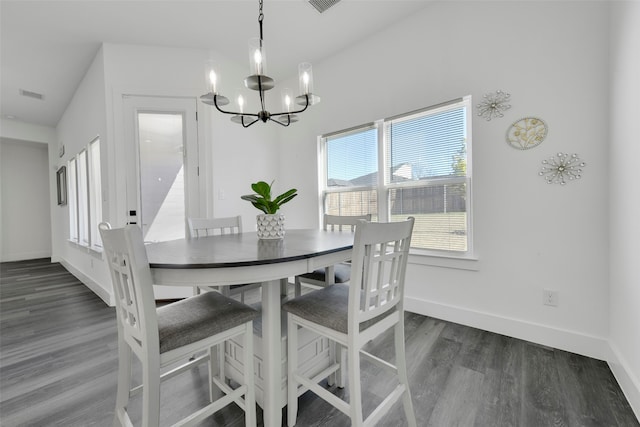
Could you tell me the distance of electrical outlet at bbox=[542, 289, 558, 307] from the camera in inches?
74.9

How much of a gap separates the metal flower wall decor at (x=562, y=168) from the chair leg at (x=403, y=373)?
5.25ft

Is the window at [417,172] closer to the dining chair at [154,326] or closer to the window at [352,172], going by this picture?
the window at [352,172]

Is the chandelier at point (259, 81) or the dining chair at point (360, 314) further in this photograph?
the chandelier at point (259, 81)

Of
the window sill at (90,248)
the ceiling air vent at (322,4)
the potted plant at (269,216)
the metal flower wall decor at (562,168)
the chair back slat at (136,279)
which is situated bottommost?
the window sill at (90,248)

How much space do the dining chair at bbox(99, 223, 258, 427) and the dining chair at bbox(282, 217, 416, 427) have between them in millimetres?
226

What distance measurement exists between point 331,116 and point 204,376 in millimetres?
2812

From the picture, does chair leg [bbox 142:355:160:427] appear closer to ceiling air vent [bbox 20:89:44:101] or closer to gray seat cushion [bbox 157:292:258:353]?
gray seat cushion [bbox 157:292:258:353]

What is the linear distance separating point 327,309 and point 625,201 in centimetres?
177

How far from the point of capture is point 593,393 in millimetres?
1449

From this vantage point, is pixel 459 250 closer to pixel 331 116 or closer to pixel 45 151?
pixel 331 116

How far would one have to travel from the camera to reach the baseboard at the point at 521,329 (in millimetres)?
1776

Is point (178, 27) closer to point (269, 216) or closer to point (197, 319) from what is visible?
point (269, 216)

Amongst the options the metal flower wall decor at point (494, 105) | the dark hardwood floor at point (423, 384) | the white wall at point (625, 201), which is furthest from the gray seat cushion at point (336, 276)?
the metal flower wall decor at point (494, 105)

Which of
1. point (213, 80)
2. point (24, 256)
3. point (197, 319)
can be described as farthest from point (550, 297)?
point (24, 256)
